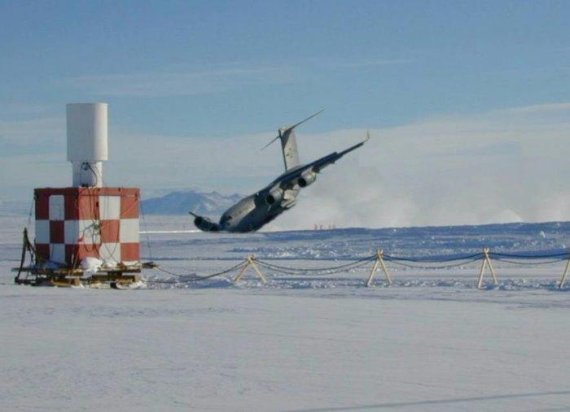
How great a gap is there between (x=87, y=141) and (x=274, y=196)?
34.0m

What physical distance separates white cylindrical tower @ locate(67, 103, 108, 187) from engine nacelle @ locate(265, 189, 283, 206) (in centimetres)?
3356

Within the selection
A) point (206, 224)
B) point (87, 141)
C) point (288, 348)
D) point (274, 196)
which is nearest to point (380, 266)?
point (87, 141)

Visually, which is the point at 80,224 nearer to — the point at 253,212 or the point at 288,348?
the point at 288,348

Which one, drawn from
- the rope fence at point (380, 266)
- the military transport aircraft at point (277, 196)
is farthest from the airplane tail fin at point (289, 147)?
the rope fence at point (380, 266)

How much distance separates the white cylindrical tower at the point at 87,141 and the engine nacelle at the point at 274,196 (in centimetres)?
3356

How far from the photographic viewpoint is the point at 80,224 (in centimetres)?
2236

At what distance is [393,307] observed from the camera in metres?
17.2

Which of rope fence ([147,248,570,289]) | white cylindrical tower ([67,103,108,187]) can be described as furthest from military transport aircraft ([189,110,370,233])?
white cylindrical tower ([67,103,108,187])

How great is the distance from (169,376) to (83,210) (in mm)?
13320

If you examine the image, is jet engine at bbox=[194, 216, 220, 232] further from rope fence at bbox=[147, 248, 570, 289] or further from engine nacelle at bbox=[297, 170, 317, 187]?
rope fence at bbox=[147, 248, 570, 289]

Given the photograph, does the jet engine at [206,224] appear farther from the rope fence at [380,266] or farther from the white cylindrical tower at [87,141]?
the white cylindrical tower at [87,141]

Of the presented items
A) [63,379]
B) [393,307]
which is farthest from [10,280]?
[63,379]

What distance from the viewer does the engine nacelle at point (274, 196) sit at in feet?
185

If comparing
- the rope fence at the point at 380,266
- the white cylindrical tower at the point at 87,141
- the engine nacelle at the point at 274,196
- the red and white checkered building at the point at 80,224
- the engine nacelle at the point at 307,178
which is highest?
the engine nacelle at the point at 307,178
